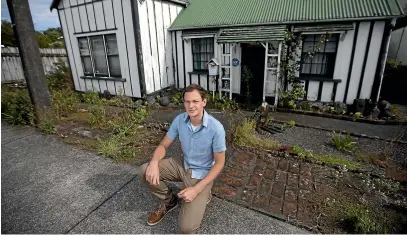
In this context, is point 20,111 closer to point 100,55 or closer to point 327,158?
point 100,55

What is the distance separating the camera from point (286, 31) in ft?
22.0

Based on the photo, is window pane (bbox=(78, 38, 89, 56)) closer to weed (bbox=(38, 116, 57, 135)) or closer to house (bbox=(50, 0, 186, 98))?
house (bbox=(50, 0, 186, 98))

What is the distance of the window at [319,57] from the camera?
6648mm

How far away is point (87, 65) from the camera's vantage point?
887 cm

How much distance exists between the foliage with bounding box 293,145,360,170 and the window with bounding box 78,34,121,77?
6.99m

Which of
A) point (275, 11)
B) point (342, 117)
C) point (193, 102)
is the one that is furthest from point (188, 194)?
point (275, 11)

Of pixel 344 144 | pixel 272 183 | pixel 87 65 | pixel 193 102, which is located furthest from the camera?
pixel 87 65

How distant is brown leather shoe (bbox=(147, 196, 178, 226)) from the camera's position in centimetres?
250

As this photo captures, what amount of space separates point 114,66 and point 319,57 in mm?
7289

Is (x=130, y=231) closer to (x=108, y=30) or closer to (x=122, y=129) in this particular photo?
(x=122, y=129)

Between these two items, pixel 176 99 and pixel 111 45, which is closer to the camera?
pixel 111 45

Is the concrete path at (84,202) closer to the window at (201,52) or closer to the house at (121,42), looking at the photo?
the house at (121,42)


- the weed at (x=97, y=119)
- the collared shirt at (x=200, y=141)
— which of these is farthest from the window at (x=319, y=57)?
the weed at (x=97, y=119)

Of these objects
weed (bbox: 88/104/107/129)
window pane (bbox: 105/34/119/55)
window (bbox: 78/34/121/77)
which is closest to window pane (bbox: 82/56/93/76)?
window (bbox: 78/34/121/77)
